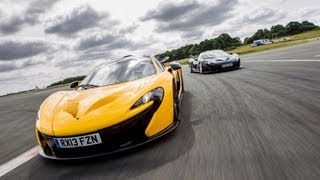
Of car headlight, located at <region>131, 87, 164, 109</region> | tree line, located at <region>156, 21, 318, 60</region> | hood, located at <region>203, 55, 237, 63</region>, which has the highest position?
car headlight, located at <region>131, 87, 164, 109</region>

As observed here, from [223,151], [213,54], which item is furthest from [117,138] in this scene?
[213,54]

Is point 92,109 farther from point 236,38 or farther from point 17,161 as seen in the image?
point 236,38

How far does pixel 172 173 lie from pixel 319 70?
6331 millimetres

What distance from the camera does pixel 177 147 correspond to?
337 centimetres

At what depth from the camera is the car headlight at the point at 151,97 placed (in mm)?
3503

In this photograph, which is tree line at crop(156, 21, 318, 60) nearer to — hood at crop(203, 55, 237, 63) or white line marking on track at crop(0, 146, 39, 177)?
hood at crop(203, 55, 237, 63)

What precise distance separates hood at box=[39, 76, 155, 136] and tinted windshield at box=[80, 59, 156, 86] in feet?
1.07

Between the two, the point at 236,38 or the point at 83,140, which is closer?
the point at 83,140

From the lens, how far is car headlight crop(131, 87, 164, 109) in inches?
138

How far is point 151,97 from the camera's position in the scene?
3627mm

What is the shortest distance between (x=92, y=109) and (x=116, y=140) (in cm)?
50

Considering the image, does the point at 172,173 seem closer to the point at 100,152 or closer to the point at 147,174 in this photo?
the point at 147,174

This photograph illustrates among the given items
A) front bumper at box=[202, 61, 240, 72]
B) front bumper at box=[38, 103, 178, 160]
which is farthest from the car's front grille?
front bumper at box=[202, 61, 240, 72]

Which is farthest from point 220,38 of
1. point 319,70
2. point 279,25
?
point 319,70
